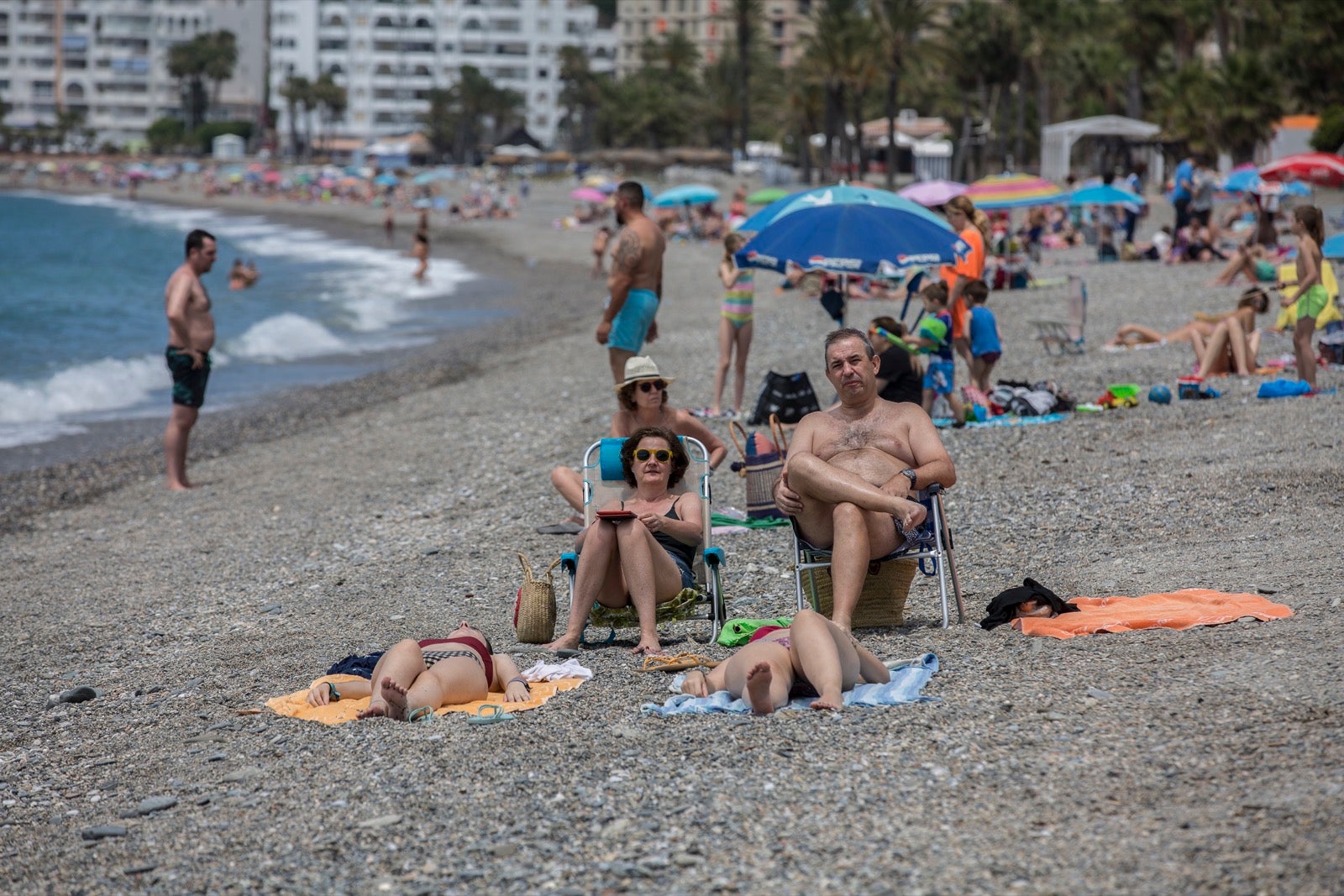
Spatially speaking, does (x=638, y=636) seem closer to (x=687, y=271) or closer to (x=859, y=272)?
(x=859, y=272)

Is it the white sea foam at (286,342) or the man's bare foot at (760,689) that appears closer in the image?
the man's bare foot at (760,689)

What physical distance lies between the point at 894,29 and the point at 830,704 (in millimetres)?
43670

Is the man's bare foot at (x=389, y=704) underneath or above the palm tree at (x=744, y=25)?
underneath

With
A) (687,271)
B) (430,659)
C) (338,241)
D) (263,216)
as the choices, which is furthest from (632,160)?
(430,659)

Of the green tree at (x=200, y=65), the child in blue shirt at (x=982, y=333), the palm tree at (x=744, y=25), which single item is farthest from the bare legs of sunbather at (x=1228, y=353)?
the green tree at (x=200, y=65)

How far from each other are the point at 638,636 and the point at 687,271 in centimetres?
2468

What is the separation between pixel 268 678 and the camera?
18.8 ft

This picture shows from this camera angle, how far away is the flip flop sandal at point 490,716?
470 centimetres

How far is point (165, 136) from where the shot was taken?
126 metres

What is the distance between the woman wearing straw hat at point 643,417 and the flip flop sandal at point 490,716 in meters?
1.91

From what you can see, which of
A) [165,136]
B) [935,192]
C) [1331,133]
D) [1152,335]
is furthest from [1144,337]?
[165,136]

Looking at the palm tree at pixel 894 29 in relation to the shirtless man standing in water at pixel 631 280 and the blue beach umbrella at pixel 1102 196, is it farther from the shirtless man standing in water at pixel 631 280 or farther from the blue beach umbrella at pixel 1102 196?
the shirtless man standing in water at pixel 631 280

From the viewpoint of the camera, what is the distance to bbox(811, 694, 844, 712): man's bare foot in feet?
14.6

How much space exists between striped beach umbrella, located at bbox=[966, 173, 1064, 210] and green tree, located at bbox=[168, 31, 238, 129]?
123185 millimetres
